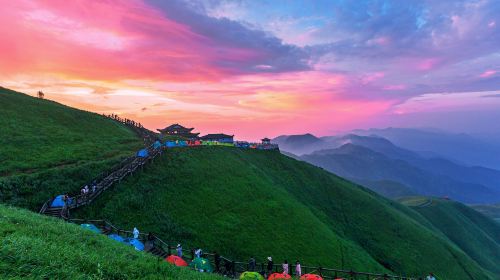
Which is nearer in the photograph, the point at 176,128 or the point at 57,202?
the point at 57,202

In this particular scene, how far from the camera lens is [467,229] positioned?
132 metres

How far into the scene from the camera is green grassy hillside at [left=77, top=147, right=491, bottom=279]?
44375mm

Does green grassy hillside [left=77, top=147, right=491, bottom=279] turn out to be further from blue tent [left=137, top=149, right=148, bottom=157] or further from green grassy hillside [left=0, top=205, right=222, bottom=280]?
green grassy hillside [left=0, top=205, right=222, bottom=280]

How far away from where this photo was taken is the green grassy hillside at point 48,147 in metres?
41.1

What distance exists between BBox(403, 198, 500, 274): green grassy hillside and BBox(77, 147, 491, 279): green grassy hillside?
34620mm

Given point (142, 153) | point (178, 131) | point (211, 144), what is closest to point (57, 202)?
point (142, 153)

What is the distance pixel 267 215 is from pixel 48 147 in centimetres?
4134

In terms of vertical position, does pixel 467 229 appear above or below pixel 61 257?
below

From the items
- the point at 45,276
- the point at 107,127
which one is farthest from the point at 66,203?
the point at 107,127

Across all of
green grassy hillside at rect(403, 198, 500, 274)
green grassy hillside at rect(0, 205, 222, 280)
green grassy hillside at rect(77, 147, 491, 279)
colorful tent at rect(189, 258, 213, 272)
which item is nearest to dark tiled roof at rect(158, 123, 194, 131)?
green grassy hillside at rect(77, 147, 491, 279)

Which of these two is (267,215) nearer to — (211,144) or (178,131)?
(211,144)

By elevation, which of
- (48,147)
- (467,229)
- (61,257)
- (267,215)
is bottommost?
(467,229)

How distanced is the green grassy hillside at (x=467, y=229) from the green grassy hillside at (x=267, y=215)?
114 ft

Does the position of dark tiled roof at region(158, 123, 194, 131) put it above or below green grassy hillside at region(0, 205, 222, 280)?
above
